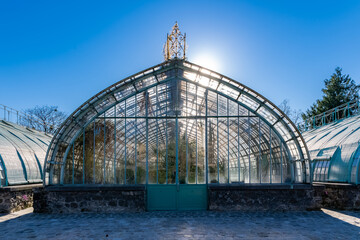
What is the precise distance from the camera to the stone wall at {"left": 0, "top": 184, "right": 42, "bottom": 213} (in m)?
14.7

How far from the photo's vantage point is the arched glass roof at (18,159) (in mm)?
15375

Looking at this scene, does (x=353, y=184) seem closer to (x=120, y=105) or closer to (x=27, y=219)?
(x=120, y=105)

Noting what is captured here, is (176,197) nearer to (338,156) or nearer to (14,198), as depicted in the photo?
(14,198)

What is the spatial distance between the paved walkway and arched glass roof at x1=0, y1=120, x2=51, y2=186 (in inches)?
80.9

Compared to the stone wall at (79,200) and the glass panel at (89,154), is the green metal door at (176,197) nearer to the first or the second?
the stone wall at (79,200)

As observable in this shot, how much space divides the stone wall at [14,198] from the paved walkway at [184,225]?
0.61 metres

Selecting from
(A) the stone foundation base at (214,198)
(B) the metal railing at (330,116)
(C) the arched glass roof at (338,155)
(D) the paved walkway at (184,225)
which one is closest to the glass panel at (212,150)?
(A) the stone foundation base at (214,198)

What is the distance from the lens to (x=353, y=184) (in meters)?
15.0

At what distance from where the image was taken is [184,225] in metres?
11.9

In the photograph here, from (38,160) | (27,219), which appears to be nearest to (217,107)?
(27,219)

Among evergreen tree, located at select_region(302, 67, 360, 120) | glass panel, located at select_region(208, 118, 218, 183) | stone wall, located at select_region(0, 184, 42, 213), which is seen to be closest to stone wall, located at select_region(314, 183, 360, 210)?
glass panel, located at select_region(208, 118, 218, 183)

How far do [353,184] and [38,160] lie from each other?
17.1m

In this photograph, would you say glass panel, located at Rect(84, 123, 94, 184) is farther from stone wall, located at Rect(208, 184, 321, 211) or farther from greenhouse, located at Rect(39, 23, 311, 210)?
stone wall, located at Rect(208, 184, 321, 211)

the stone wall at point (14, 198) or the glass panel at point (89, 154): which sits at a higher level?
the glass panel at point (89, 154)
